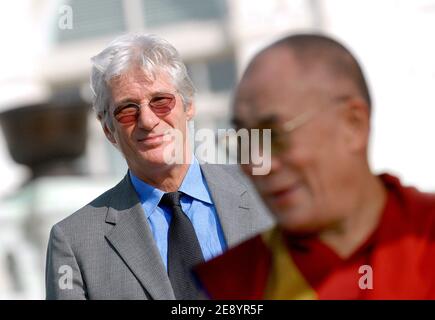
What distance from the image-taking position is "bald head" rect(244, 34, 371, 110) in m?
1.51

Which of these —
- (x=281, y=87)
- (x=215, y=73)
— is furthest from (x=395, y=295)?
(x=215, y=73)

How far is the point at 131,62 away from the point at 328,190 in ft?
2.09

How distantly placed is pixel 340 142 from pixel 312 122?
49mm

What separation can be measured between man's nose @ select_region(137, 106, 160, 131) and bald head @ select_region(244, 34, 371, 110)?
48 cm

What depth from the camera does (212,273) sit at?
5.22 feet

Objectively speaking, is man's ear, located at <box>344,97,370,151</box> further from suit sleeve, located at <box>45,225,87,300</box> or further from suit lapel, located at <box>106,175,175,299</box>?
suit sleeve, located at <box>45,225,87,300</box>

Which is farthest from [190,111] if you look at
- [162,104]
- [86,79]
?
[86,79]

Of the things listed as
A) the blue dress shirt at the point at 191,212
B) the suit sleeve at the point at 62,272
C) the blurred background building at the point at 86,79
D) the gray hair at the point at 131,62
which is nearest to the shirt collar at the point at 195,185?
the blue dress shirt at the point at 191,212

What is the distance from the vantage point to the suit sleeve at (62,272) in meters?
1.93

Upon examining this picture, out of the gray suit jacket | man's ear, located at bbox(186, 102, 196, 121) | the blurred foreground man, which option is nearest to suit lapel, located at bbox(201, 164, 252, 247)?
the gray suit jacket

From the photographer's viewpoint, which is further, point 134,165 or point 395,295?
point 134,165

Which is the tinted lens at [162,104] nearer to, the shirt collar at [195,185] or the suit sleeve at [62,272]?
the shirt collar at [195,185]

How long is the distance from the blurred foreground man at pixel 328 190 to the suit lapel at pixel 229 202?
0.45 meters

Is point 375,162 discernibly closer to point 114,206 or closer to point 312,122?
point 114,206
